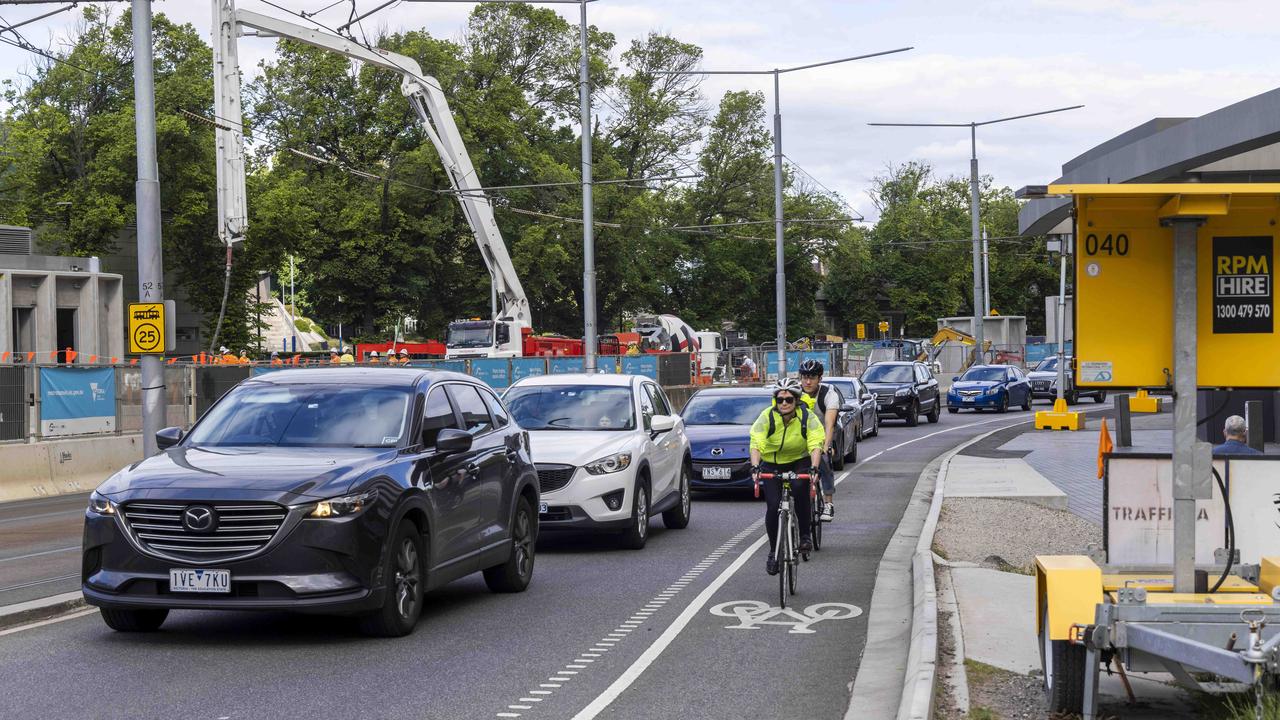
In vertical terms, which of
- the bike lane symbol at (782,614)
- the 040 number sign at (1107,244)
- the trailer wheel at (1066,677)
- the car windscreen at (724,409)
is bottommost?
the bike lane symbol at (782,614)

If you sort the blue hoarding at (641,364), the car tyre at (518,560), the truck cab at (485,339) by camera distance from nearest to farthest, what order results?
the car tyre at (518,560), the blue hoarding at (641,364), the truck cab at (485,339)

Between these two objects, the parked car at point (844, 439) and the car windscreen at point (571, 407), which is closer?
the car windscreen at point (571, 407)

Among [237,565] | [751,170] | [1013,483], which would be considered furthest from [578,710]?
[751,170]

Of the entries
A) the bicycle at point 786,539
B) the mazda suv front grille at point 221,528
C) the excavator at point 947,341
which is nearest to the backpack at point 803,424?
the bicycle at point 786,539

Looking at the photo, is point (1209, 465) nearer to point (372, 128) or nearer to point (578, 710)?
point (578, 710)

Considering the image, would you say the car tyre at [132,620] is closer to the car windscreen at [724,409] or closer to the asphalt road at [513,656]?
the asphalt road at [513,656]

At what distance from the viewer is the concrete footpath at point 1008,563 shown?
734cm

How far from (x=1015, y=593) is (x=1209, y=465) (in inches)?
166

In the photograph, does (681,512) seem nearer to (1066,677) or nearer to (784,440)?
(784,440)

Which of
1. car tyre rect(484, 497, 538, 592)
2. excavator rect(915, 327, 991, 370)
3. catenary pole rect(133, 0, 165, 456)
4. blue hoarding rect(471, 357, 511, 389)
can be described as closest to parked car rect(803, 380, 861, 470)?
blue hoarding rect(471, 357, 511, 389)

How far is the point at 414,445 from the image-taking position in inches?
390

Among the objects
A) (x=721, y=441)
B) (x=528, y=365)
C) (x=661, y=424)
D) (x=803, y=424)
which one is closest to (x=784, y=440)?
(x=803, y=424)

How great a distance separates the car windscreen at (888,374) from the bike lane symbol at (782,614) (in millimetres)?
30862

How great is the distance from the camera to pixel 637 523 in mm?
14258
